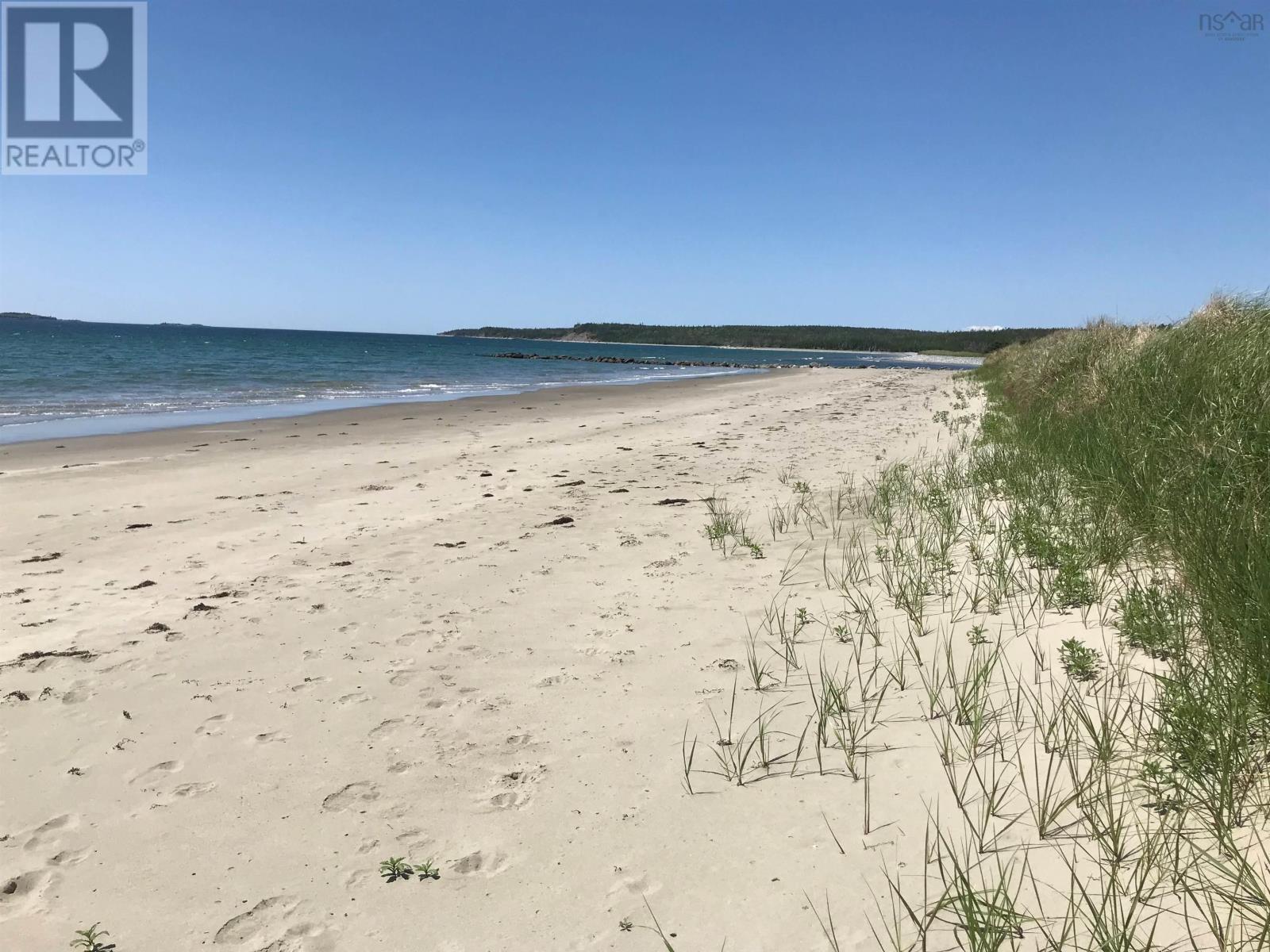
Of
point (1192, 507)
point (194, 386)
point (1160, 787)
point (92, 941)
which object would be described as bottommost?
point (92, 941)

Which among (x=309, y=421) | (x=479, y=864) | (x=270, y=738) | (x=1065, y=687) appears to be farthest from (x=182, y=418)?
(x=1065, y=687)

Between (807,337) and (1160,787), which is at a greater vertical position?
(807,337)

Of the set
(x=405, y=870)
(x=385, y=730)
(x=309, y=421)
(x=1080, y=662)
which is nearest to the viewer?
(x=405, y=870)

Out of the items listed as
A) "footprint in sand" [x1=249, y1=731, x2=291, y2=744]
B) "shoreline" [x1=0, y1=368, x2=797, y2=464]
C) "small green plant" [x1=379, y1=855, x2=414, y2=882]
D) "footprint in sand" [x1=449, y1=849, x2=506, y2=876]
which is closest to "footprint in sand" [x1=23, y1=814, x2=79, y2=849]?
"footprint in sand" [x1=249, y1=731, x2=291, y2=744]

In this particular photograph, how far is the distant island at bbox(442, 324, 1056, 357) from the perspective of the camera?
14012cm

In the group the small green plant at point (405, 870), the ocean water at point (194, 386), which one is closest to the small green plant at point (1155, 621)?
the small green plant at point (405, 870)

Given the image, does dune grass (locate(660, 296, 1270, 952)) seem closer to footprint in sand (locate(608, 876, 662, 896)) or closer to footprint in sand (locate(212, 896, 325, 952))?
footprint in sand (locate(608, 876, 662, 896))

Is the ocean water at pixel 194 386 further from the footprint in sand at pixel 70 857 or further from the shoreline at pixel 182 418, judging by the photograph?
the footprint in sand at pixel 70 857

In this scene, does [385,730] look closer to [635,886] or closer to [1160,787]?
[635,886]

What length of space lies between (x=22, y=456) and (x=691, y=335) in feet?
572

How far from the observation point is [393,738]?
338 cm

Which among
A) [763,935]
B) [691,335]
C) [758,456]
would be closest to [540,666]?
[763,935]

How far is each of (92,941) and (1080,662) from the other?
13.0 ft

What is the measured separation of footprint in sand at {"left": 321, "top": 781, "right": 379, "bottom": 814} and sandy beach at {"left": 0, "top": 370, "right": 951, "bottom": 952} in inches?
0.4
